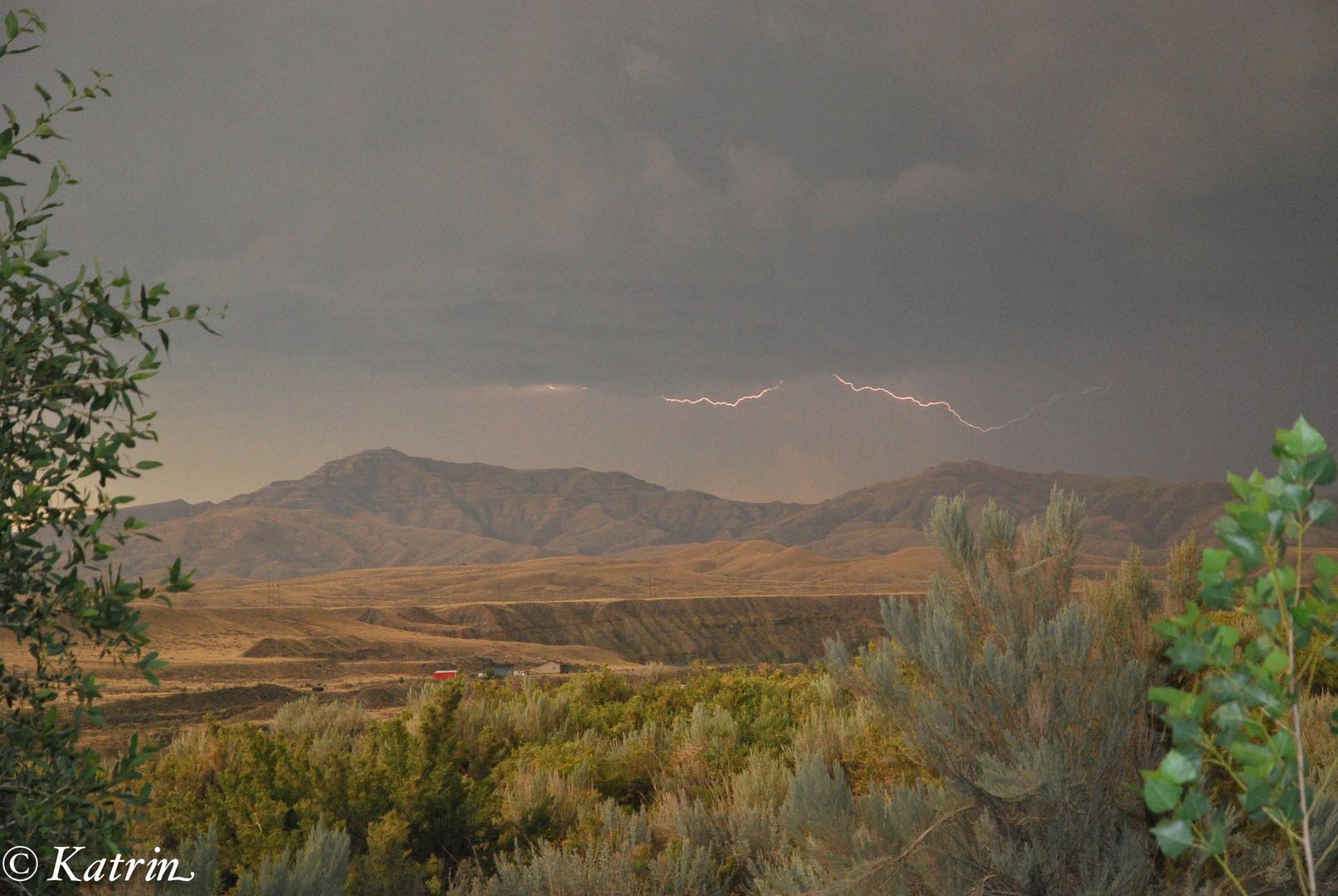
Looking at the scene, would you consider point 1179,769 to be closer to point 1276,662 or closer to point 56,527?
point 1276,662

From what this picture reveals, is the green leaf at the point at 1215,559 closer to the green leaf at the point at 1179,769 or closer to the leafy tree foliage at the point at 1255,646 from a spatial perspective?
the leafy tree foliage at the point at 1255,646

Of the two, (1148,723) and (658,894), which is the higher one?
(1148,723)

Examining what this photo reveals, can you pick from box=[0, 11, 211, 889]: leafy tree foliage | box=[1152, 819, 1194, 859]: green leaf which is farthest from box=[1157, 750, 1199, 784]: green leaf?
box=[0, 11, 211, 889]: leafy tree foliage

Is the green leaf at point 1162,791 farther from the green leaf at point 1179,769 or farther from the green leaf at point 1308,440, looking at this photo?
the green leaf at point 1308,440

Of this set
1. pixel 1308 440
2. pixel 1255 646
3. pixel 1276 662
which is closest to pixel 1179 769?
pixel 1276 662

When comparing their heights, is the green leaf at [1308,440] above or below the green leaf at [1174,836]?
above

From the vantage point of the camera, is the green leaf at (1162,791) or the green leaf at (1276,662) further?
the green leaf at (1276,662)

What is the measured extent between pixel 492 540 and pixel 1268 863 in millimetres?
191710

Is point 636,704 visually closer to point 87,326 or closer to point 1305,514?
point 87,326

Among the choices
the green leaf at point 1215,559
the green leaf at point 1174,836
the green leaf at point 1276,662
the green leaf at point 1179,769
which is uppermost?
the green leaf at point 1215,559

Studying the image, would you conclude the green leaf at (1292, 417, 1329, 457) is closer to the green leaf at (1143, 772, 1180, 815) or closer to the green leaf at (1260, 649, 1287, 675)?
the green leaf at (1260, 649, 1287, 675)

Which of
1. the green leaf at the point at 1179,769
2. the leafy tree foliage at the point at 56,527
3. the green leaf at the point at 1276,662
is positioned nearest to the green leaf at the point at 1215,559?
the green leaf at the point at 1276,662

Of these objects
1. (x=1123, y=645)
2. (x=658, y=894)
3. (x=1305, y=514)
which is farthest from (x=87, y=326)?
(x=1123, y=645)

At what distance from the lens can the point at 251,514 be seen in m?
183
